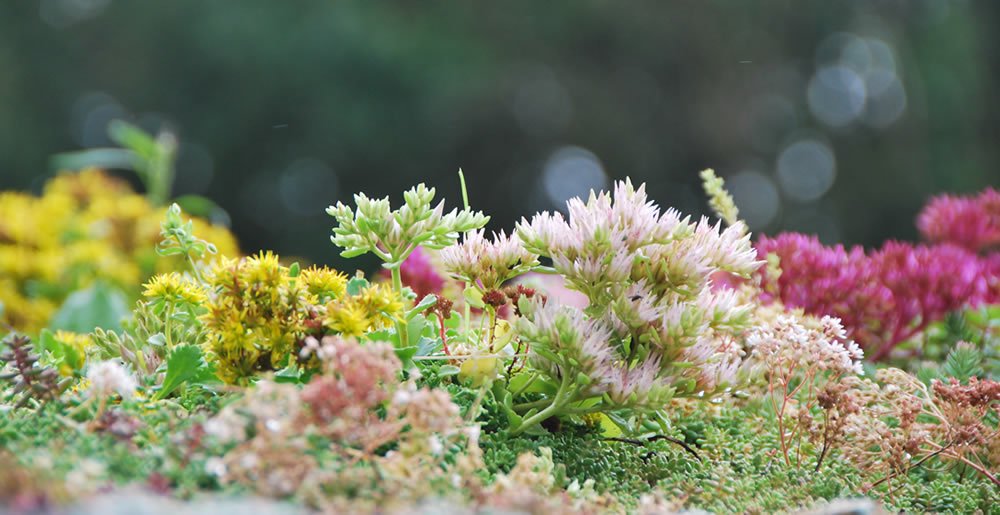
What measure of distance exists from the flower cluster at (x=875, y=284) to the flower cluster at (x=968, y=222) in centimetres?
35

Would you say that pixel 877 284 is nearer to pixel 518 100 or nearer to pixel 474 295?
pixel 474 295

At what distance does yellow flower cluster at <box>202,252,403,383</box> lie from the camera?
1210 mm

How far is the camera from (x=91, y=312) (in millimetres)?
2443

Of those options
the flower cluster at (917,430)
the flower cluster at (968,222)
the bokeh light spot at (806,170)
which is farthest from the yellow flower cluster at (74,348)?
the bokeh light spot at (806,170)

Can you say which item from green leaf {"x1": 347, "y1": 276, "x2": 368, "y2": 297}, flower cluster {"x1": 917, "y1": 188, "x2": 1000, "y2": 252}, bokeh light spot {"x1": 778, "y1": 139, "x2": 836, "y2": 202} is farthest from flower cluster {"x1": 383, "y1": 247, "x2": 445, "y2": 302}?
bokeh light spot {"x1": 778, "y1": 139, "x2": 836, "y2": 202}

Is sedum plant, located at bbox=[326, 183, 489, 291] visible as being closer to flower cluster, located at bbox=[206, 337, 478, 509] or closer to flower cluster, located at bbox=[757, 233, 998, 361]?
flower cluster, located at bbox=[206, 337, 478, 509]

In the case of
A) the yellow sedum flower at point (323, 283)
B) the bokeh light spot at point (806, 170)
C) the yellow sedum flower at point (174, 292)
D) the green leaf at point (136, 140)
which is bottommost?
the yellow sedum flower at point (174, 292)

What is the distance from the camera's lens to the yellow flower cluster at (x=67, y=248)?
292cm

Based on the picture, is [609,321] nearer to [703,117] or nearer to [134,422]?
[134,422]

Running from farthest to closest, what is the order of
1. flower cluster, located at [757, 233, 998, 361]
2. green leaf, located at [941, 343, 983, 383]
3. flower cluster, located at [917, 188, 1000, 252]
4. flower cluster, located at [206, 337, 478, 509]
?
flower cluster, located at [917, 188, 1000, 252] → flower cluster, located at [757, 233, 998, 361] → green leaf, located at [941, 343, 983, 383] → flower cluster, located at [206, 337, 478, 509]

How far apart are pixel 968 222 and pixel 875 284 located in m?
0.78

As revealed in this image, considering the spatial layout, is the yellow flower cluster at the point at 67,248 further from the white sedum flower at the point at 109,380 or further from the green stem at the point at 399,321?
the white sedum flower at the point at 109,380

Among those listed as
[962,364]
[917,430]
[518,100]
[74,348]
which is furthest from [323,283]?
[518,100]

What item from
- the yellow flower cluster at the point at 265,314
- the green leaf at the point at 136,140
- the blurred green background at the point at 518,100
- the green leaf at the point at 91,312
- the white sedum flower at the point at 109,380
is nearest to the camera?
the white sedum flower at the point at 109,380
